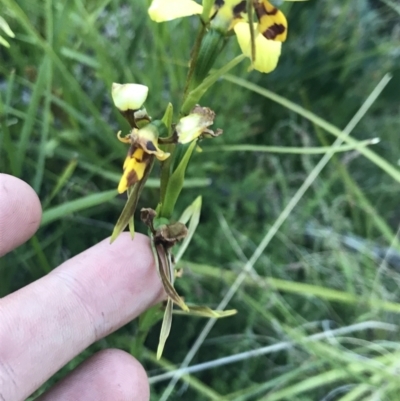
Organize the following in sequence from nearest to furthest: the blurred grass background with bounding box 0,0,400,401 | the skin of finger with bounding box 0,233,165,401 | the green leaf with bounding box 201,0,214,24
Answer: the green leaf with bounding box 201,0,214,24 < the skin of finger with bounding box 0,233,165,401 < the blurred grass background with bounding box 0,0,400,401

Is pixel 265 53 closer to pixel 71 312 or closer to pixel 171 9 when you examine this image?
pixel 171 9

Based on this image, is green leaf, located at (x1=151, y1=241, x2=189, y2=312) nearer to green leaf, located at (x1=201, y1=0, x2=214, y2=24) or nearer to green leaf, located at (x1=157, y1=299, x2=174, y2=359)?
green leaf, located at (x1=157, y1=299, x2=174, y2=359)

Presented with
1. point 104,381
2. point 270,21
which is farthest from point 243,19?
point 104,381

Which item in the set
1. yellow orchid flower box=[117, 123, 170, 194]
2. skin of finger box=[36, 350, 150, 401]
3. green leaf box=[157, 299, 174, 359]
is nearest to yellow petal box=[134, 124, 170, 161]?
yellow orchid flower box=[117, 123, 170, 194]

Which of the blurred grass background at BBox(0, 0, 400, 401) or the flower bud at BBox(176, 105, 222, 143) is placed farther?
the blurred grass background at BBox(0, 0, 400, 401)

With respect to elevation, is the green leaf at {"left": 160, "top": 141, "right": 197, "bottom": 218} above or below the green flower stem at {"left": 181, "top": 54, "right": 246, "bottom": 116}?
below

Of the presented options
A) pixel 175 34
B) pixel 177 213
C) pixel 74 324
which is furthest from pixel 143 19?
pixel 74 324

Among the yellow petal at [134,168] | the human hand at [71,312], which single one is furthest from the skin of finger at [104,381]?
the yellow petal at [134,168]

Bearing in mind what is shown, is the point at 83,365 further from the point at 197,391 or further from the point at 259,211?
the point at 259,211
